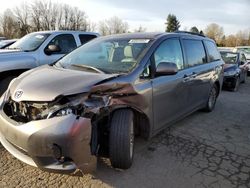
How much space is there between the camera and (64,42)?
6922 millimetres

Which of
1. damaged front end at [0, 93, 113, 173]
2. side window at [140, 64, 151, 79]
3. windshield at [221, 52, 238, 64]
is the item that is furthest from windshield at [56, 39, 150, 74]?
windshield at [221, 52, 238, 64]

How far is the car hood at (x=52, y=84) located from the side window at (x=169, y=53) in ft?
3.07

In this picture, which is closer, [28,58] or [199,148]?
[199,148]

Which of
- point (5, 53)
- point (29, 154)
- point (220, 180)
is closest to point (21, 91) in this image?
point (29, 154)

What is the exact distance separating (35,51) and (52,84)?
3493 mm

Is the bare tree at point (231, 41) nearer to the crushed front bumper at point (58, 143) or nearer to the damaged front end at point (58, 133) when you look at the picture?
the damaged front end at point (58, 133)

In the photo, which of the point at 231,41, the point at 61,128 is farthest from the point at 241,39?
the point at 61,128

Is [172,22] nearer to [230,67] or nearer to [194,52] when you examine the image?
[230,67]

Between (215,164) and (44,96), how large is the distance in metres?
2.42

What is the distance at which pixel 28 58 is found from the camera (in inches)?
232

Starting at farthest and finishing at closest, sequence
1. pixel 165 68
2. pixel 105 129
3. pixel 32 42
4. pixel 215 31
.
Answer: pixel 215 31 < pixel 32 42 < pixel 165 68 < pixel 105 129

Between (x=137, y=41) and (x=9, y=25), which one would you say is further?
(x=9, y=25)

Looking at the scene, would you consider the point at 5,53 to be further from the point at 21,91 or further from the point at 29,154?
the point at 29,154

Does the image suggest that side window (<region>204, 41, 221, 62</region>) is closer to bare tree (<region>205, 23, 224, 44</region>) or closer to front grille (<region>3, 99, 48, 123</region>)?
front grille (<region>3, 99, 48, 123</region>)
